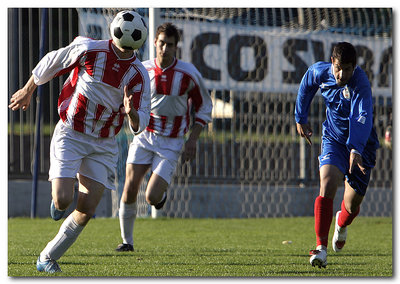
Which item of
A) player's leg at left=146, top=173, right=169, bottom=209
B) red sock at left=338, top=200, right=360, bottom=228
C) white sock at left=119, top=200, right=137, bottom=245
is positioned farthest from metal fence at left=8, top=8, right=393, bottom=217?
red sock at left=338, top=200, right=360, bottom=228

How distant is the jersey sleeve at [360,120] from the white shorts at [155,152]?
197cm

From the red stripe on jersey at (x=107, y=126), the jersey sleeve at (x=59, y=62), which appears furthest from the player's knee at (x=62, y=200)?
the jersey sleeve at (x=59, y=62)

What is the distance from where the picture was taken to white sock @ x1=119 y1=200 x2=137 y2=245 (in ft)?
22.3

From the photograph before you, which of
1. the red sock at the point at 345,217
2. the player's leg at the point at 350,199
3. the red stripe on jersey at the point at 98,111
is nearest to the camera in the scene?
the red stripe on jersey at the point at 98,111

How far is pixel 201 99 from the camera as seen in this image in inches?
275

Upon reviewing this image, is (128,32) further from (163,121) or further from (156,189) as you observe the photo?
(156,189)

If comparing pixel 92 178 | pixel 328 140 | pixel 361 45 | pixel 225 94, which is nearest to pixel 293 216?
pixel 225 94

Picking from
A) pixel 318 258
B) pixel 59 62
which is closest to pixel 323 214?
pixel 318 258

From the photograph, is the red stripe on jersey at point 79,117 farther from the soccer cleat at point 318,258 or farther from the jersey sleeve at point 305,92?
the soccer cleat at point 318,258

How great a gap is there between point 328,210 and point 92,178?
182 centimetres

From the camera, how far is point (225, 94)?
11375 millimetres

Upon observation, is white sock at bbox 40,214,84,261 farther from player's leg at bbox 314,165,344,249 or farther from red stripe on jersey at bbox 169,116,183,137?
red stripe on jersey at bbox 169,116,183,137

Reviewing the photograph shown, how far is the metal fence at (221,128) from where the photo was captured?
10719 mm
